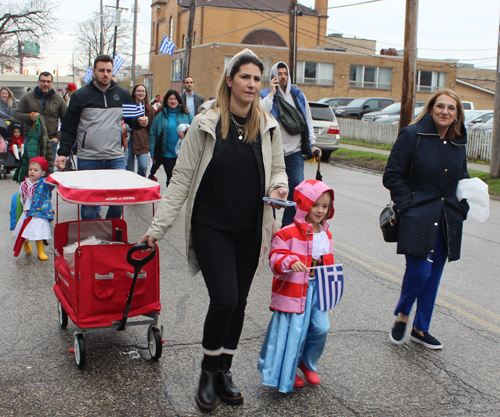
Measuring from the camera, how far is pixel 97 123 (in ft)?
20.9

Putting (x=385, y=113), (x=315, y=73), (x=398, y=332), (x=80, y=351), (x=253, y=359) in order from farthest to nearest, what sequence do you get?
1. (x=315, y=73)
2. (x=385, y=113)
3. (x=398, y=332)
4. (x=253, y=359)
5. (x=80, y=351)

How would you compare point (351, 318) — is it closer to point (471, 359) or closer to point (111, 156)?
point (471, 359)

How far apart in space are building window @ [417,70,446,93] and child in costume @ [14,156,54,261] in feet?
168

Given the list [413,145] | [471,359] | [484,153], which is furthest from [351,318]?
[484,153]

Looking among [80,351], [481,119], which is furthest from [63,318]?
[481,119]

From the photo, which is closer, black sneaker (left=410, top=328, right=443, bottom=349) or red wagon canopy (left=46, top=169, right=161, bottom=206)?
red wagon canopy (left=46, top=169, right=161, bottom=206)

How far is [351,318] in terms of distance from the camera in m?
5.01

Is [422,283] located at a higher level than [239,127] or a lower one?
lower

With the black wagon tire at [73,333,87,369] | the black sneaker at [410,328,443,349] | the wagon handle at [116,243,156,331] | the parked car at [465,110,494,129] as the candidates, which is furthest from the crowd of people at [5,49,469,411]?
the parked car at [465,110,494,129]

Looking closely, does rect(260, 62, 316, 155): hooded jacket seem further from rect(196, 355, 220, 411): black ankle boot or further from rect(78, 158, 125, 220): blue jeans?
rect(196, 355, 220, 411): black ankle boot

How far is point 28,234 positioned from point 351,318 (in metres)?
3.62

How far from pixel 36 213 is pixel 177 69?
174ft

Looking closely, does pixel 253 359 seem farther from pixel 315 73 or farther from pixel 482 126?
pixel 315 73

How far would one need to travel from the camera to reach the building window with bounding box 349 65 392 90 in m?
51.3
